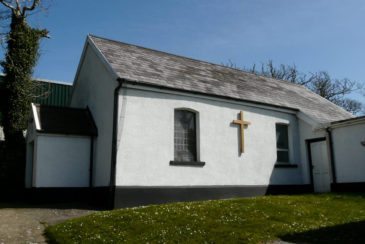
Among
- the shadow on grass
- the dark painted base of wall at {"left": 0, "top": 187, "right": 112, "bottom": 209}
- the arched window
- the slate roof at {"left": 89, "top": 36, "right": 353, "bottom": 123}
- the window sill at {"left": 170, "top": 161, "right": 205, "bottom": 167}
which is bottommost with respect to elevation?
the shadow on grass

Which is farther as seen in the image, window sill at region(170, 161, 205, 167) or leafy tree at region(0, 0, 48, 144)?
leafy tree at region(0, 0, 48, 144)

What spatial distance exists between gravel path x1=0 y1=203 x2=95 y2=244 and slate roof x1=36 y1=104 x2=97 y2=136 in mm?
2985

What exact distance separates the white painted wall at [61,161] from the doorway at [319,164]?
1036cm

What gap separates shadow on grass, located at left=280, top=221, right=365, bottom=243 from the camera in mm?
9039

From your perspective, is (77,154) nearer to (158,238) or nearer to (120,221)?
(120,221)

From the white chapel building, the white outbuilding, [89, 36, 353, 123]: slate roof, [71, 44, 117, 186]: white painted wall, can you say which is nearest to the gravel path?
the white chapel building

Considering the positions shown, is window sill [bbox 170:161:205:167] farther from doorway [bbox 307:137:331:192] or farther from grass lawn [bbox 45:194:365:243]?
doorway [bbox 307:137:331:192]

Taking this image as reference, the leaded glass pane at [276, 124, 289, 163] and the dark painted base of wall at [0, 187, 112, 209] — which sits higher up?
the leaded glass pane at [276, 124, 289, 163]

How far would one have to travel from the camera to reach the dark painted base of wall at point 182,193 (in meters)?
14.1

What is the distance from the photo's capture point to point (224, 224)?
1016 centimetres

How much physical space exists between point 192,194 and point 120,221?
17.8ft

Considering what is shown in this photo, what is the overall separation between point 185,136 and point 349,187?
734cm

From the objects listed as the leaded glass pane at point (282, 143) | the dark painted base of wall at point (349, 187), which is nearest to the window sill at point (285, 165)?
the leaded glass pane at point (282, 143)

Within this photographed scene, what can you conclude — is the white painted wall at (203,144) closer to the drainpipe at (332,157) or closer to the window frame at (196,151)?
the window frame at (196,151)
